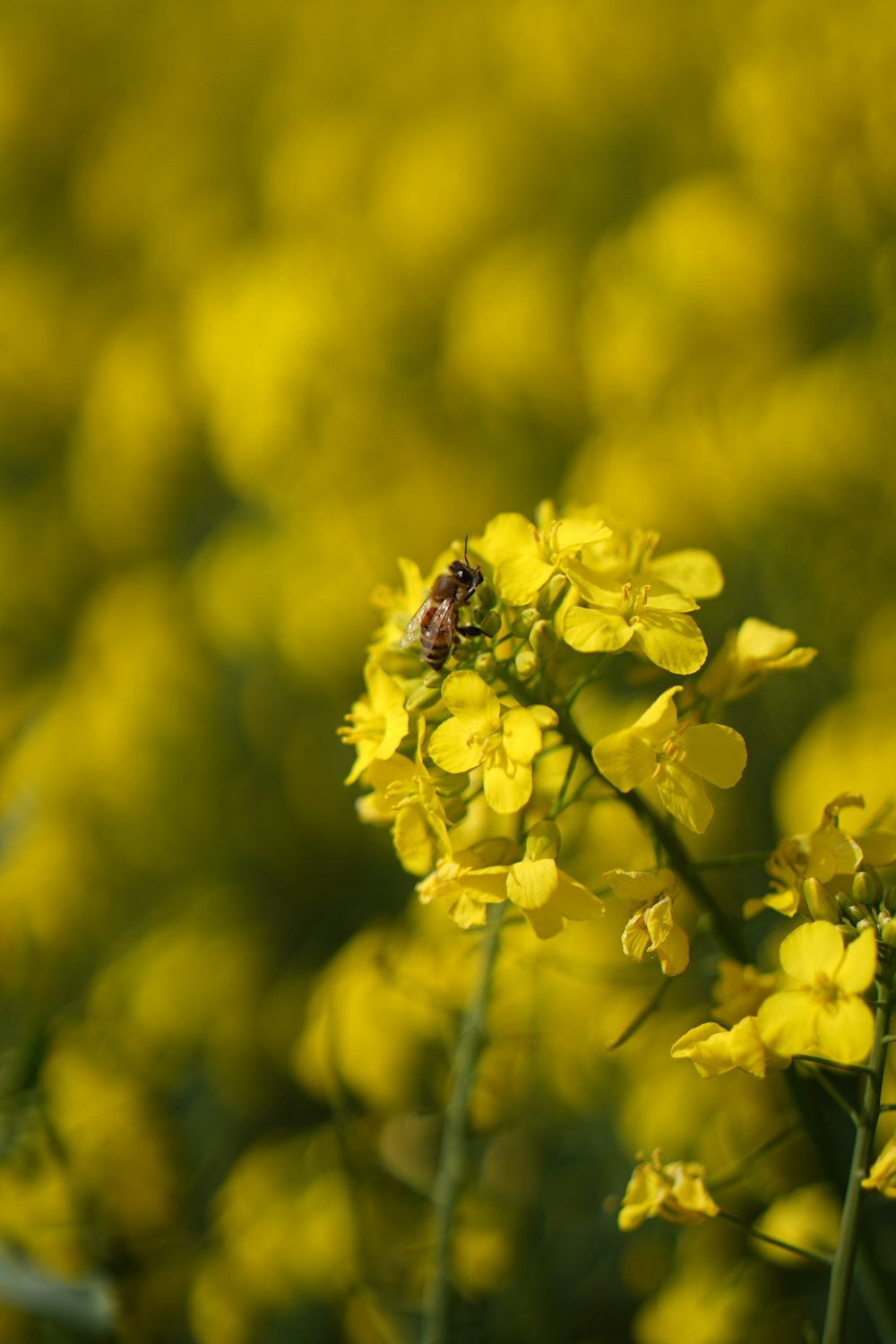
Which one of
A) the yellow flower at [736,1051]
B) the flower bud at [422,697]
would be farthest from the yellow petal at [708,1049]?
the flower bud at [422,697]

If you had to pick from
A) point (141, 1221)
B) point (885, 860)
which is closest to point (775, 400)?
point (885, 860)

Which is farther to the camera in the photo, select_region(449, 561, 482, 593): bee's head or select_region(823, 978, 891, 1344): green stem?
select_region(449, 561, 482, 593): bee's head

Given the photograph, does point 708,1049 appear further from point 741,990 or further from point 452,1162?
point 452,1162

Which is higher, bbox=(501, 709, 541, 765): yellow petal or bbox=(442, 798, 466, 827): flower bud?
bbox=(501, 709, 541, 765): yellow petal

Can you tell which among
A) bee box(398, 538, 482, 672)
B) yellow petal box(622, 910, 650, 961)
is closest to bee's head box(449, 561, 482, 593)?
bee box(398, 538, 482, 672)

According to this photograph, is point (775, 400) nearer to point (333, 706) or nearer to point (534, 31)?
point (333, 706)

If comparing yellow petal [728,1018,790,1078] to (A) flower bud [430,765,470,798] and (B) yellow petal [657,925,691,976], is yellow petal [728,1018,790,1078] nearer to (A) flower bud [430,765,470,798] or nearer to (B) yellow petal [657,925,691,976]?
(B) yellow petal [657,925,691,976]

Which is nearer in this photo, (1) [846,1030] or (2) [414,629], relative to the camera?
(1) [846,1030]

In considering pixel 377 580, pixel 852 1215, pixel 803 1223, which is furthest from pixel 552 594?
pixel 377 580
